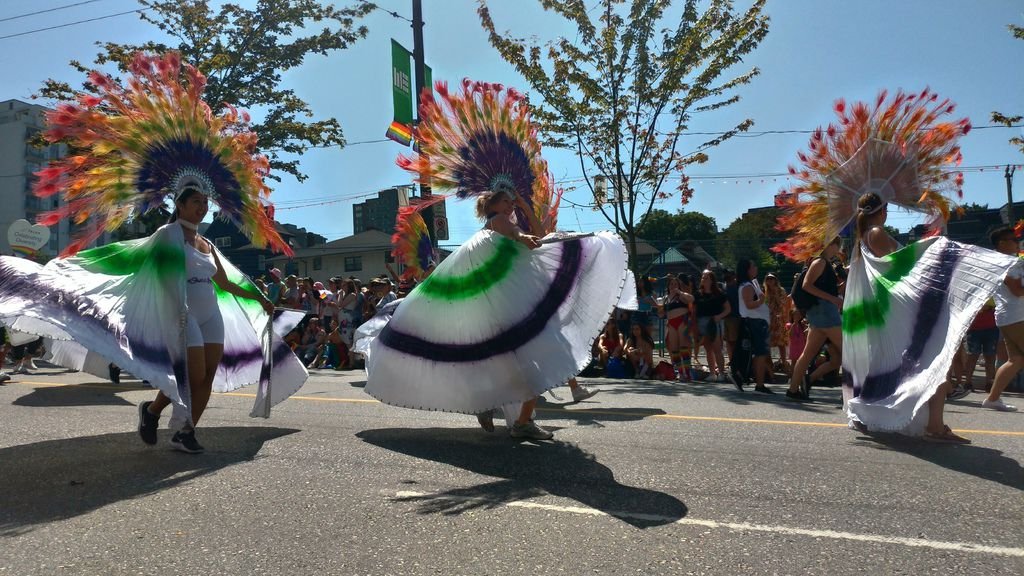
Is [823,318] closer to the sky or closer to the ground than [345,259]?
closer to the ground

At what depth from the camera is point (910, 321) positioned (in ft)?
17.1

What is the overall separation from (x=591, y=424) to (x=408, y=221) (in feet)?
20.0

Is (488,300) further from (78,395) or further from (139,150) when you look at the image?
(78,395)

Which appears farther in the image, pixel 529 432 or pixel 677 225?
pixel 677 225

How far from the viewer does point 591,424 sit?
6523 mm

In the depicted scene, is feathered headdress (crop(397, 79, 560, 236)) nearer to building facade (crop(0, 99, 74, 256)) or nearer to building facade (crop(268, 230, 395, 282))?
building facade (crop(268, 230, 395, 282))

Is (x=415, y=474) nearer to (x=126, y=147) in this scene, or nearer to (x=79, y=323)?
(x=79, y=323)

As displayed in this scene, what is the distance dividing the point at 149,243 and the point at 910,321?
507 cm

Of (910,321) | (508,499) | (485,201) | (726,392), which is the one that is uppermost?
(485,201)

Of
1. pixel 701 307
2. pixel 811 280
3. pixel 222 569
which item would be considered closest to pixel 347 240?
pixel 701 307

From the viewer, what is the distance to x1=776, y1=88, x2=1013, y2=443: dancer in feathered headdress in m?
4.98

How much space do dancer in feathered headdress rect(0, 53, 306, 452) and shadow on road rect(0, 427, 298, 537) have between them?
25cm

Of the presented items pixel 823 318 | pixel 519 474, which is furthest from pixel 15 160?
pixel 519 474

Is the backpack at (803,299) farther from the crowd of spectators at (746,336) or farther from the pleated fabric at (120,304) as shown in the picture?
the pleated fabric at (120,304)
